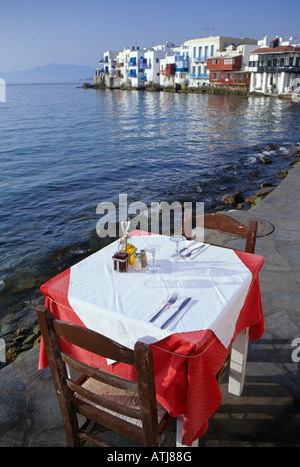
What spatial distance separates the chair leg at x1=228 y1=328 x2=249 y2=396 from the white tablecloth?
0.46 metres

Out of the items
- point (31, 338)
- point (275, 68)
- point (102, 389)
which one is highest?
point (275, 68)

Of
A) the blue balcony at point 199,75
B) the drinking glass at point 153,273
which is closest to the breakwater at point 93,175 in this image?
the drinking glass at point 153,273

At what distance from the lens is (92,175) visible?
45.5 feet

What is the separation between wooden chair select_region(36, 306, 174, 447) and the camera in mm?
1464

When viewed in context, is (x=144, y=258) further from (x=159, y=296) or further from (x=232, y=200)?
(x=232, y=200)

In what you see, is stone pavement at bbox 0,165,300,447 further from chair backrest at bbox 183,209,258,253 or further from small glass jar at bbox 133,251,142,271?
small glass jar at bbox 133,251,142,271

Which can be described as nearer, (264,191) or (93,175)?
(264,191)

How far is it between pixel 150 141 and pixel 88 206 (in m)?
12.1

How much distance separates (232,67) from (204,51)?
12.1 m

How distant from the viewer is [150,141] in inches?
834

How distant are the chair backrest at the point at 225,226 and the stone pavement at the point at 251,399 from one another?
0.99 metres

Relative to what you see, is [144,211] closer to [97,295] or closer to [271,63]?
[97,295]
